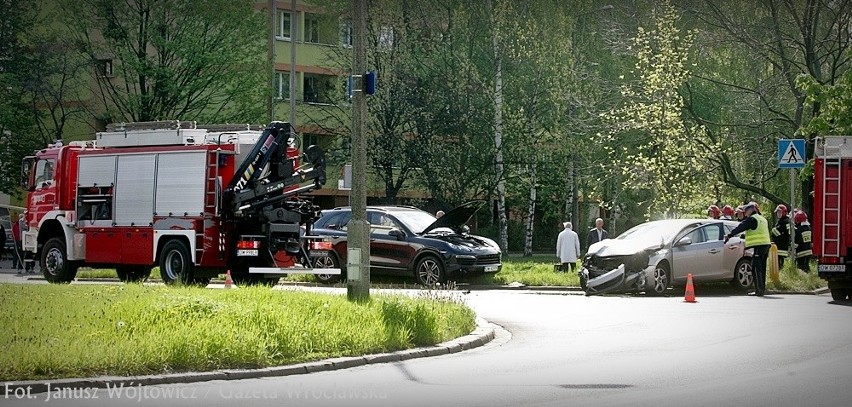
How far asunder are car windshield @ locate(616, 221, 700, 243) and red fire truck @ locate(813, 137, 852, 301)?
132 inches

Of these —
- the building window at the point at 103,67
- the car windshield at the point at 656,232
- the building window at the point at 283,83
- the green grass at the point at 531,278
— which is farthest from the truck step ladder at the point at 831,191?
the building window at the point at 283,83

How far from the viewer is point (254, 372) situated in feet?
42.3

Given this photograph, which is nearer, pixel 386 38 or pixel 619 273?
pixel 619 273

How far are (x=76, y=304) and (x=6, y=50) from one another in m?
36.3

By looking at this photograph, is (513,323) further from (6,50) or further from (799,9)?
(6,50)

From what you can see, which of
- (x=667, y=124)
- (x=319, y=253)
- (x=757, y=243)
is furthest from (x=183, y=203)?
(x=667, y=124)

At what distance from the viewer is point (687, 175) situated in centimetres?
3778

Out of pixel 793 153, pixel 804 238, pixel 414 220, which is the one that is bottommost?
pixel 804 238

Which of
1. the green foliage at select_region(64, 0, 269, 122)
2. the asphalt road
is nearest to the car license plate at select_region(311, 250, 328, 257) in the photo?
the asphalt road

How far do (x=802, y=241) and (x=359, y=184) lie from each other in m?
15.2

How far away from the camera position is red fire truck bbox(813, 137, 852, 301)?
24.0 metres

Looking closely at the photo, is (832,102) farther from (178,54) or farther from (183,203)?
(178,54)

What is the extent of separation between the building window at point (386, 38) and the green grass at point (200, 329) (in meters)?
31.6

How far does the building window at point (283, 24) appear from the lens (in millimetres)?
63406
